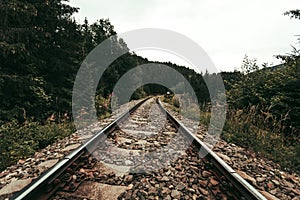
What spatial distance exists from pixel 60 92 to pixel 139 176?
9.74 metres

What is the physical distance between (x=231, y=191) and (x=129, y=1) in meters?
13.3

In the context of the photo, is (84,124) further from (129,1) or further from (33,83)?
(129,1)

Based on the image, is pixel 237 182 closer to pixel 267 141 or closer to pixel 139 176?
pixel 139 176

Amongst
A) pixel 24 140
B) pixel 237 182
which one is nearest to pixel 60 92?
pixel 24 140

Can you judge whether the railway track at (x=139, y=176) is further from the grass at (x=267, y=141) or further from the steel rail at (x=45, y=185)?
the grass at (x=267, y=141)

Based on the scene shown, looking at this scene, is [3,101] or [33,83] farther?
[33,83]

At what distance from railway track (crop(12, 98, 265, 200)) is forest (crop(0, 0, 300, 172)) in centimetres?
135

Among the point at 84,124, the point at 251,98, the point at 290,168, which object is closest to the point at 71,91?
the point at 84,124

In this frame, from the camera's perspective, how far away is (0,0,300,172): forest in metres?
4.21

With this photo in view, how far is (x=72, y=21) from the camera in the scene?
1245 centimetres

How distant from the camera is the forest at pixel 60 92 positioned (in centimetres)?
421

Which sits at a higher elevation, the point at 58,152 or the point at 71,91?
the point at 71,91

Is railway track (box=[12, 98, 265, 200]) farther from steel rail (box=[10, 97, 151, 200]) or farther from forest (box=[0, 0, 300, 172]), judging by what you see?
forest (box=[0, 0, 300, 172])

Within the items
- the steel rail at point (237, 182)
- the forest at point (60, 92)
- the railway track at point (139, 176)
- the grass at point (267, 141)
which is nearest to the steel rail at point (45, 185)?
the railway track at point (139, 176)
